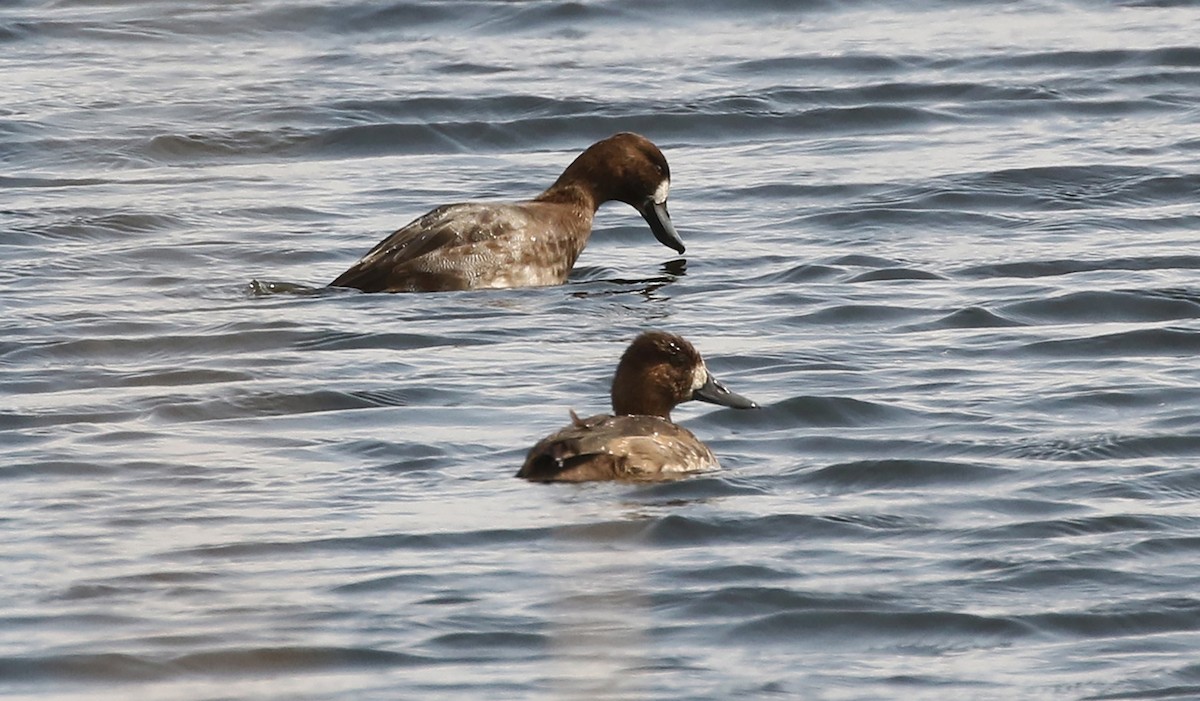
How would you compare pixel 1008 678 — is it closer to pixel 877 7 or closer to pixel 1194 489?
pixel 1194 489

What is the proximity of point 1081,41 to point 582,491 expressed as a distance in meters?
11.6

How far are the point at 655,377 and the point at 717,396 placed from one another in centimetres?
29

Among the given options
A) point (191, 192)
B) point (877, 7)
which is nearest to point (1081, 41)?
point (877, 7)

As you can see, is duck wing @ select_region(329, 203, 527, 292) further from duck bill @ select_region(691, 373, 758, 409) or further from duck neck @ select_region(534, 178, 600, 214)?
duck bill @ select_region(691, 373, 758, 409)

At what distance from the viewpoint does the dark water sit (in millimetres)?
5930

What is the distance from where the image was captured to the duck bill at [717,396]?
8898mm

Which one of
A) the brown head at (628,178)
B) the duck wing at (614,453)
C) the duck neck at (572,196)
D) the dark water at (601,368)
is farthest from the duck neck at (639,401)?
the brown head at (628,178)

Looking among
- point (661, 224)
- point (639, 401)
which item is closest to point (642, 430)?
point (639, 401)

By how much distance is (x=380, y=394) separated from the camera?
9398mm

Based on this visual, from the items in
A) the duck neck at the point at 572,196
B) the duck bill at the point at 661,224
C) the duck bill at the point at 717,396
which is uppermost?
the duck neck at the point at 572,196

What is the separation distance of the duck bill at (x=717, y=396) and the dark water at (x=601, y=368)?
102 millimetres

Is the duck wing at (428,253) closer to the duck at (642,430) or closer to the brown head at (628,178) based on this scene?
the brown head at (628,178)

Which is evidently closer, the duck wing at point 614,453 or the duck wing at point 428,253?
the duck wing at point 614,453

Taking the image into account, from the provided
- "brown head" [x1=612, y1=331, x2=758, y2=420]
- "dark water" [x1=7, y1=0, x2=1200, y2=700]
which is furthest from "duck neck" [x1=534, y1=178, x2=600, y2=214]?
"brown head" [x1=612, y1=331, x2=758, y2=420]
